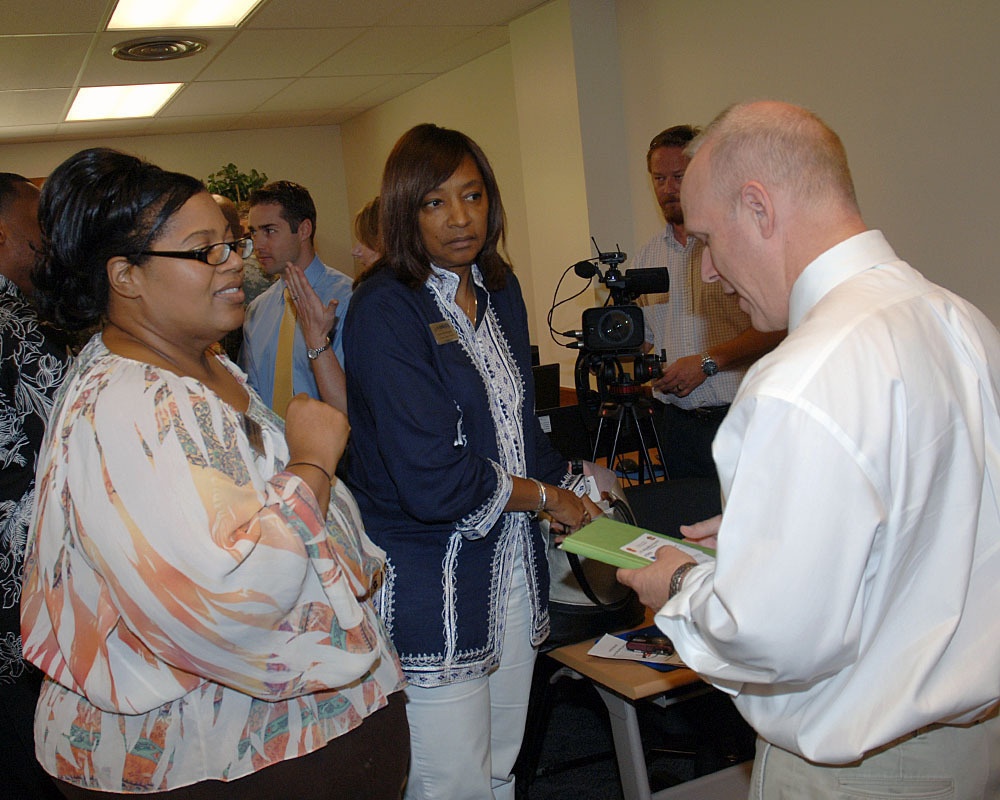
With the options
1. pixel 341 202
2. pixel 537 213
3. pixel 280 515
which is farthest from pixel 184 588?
pixel 341 202

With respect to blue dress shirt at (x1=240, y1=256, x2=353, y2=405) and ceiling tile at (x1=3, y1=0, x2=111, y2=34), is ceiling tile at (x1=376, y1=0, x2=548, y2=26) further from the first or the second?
blue dress shirt at (x1=240, y1=256, x2=353, y2=405)

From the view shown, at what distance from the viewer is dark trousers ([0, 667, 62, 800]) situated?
2234mm

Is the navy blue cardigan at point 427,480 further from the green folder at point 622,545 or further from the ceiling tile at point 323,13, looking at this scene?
the ceiling tile at point 323,13

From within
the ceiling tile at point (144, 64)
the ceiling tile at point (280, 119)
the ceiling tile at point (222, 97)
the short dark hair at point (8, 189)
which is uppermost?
the ceiling tile at point (280, 119)

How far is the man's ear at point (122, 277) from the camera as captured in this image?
1350mm

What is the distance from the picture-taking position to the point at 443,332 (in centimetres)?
183

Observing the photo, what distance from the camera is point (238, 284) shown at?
1475 millimetres

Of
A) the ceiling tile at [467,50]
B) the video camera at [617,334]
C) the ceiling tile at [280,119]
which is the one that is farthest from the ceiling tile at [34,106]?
the video camera at [617,334]

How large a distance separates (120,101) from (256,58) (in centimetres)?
170

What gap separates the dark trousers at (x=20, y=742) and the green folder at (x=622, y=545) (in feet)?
4.80

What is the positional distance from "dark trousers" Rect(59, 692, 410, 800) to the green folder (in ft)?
1.38

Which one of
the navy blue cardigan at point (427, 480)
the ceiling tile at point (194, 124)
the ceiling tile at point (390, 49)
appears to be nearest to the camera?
the navy blue cardigan at point (427, 480)

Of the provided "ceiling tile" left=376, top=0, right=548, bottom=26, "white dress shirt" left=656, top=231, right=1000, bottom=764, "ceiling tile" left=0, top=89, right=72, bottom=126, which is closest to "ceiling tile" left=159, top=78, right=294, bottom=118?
"ceiling tile" left=0, top=89, right=72, bottom=126

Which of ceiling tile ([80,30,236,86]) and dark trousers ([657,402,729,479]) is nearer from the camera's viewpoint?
dark trousers ([657,402,729,479])
